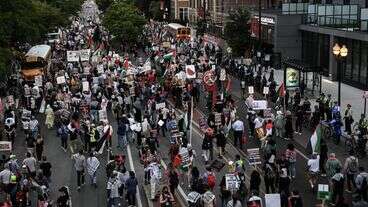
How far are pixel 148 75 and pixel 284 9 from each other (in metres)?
21.6

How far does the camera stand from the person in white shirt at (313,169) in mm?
22219

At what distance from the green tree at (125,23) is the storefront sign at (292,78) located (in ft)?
118

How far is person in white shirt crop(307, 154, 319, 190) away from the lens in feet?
72.9

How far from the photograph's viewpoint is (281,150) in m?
29.2

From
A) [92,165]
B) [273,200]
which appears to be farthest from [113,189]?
[273,200]

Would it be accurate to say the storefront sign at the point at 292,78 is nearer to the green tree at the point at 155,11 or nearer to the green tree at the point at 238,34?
the green tree at the point at 238,34

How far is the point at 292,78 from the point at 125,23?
36393mm

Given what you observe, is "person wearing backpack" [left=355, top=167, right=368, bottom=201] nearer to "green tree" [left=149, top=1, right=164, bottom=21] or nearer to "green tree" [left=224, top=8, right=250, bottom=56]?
"green tree" [left=224, top=8, right=250, bottom=56]

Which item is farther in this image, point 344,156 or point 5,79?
point 5,79

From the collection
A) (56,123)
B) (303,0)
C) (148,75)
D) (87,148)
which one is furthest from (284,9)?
(87,148)

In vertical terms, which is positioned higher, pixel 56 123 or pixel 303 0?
pixel 303 0

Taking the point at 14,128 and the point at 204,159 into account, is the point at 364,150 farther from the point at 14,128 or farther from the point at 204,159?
the point at 14,128

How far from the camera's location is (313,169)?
22375 millimetres

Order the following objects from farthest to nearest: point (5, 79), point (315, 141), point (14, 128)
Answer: point (5, 79) < point (14, 128) < point (315, 141)
